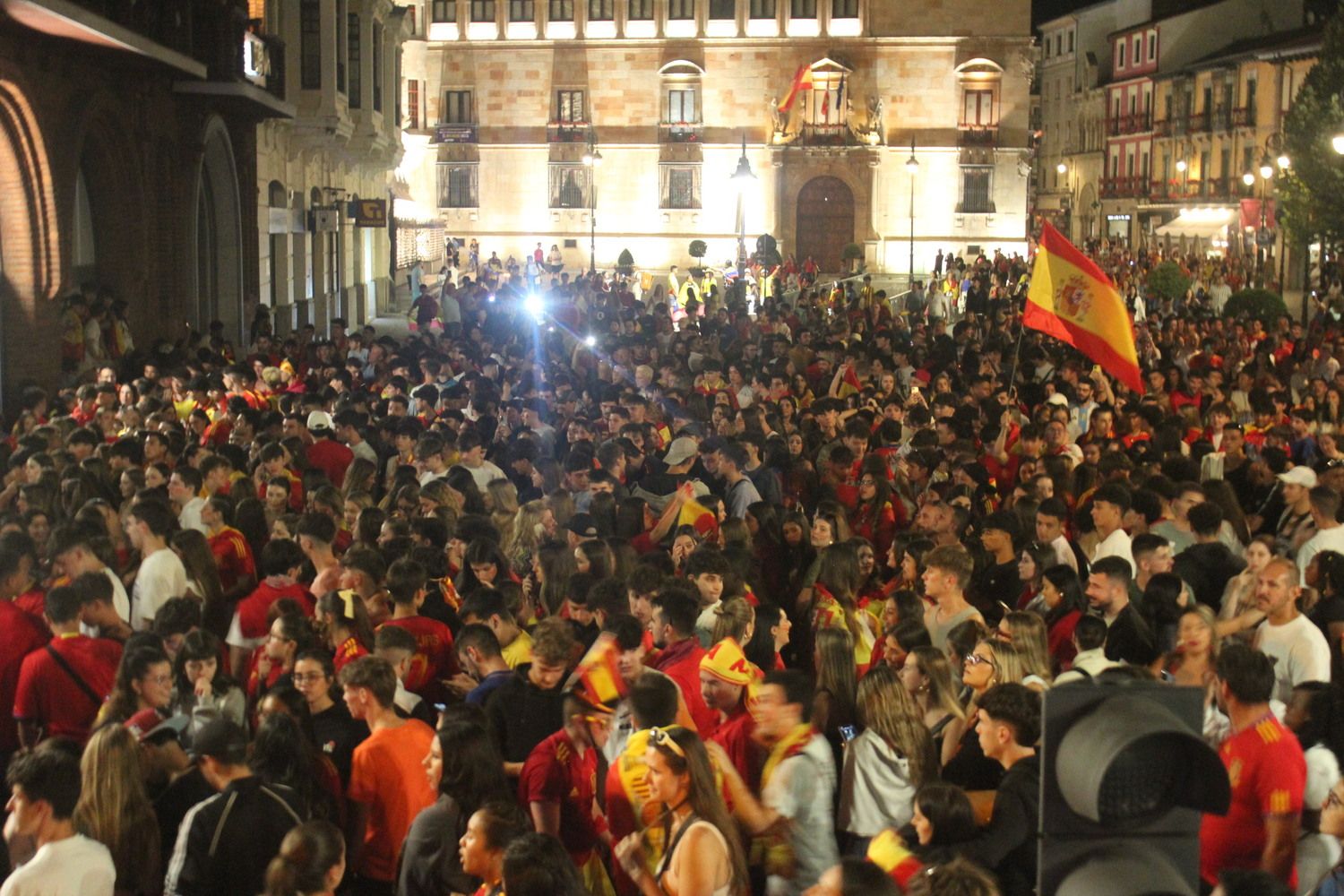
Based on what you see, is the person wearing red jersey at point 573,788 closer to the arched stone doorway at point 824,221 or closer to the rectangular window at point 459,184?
the arched stone doorway at point 824,221

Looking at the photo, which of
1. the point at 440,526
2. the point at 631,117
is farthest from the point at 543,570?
the point at 631,117

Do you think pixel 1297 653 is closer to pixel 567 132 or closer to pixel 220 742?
pixel 220 742

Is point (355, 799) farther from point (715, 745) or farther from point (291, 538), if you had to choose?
point (291, 538)

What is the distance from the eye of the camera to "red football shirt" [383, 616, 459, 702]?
7258mm

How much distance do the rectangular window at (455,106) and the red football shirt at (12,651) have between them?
173 feet

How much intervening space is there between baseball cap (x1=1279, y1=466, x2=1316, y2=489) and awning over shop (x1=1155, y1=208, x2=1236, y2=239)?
53.5m

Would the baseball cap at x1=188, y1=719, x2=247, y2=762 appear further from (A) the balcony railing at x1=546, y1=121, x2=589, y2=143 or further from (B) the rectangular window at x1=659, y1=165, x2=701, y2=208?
(A) the balcony railing at x1=546, y1=121, x2=589, y2=143

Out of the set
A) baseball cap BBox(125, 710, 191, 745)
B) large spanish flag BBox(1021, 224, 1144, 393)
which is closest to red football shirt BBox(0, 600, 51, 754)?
baseball cap BBox(125, 710, 191, 745)

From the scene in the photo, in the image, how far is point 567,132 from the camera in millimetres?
58000

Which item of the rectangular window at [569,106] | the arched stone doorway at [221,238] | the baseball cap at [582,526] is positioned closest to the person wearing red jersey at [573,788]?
the baseball cap at [582,526]

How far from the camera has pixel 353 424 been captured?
12500mm

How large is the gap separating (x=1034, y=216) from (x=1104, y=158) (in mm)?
4970

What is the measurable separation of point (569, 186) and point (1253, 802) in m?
54.0

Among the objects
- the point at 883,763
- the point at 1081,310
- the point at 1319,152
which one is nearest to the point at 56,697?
the point at 883,763
